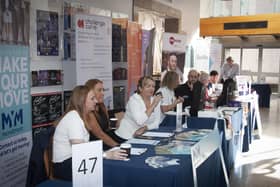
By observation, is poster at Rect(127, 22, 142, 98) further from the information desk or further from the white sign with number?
the white sign with number

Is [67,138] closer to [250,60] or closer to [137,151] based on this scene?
[137,151]

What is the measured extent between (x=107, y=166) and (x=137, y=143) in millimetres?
528

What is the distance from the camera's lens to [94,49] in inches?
165

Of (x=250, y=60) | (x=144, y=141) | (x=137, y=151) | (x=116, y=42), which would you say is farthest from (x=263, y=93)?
(x=137, y=151)

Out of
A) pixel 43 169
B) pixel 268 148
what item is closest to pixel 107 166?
pixel 43 169

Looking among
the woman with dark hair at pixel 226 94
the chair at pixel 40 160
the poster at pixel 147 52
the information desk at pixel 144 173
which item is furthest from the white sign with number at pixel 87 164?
the poster at pixel 147 52

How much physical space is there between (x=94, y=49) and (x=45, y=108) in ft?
3.22

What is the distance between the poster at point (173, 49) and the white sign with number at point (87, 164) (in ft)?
16.7

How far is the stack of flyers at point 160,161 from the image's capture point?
6.40ft

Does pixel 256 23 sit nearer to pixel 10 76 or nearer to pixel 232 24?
pixel 232 24

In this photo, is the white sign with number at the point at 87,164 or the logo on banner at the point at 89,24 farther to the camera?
the logo on banner at the point at 89,24

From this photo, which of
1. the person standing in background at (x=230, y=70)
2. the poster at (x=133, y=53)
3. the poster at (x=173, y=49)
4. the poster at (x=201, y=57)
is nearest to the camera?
the poster at (x=133, y=53)

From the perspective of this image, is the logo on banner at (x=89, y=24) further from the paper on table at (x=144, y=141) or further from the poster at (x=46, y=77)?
the paper on table at (x=144, y=141)

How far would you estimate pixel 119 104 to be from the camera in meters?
5.13
